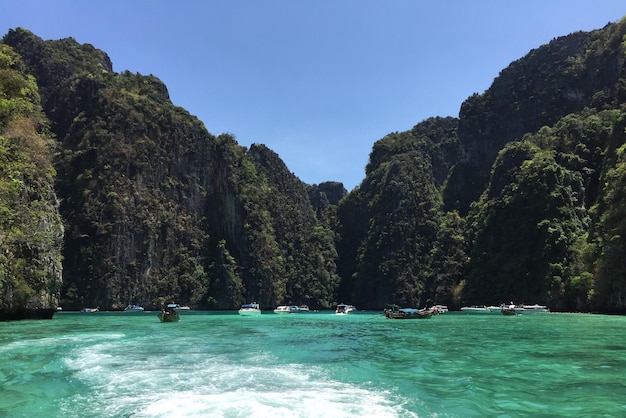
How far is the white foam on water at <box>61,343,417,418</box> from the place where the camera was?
32.7 ft

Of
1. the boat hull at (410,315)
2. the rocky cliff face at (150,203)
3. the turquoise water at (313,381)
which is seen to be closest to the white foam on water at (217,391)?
the turquoise water at (313,381)

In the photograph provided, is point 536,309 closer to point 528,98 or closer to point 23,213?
point 23,213

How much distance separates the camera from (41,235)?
3488 centimetres

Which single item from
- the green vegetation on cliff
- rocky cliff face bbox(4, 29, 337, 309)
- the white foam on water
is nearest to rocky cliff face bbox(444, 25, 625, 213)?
the green vegetation on cliff

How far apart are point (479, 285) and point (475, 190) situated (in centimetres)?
4130

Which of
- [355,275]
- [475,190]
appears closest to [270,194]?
[355,275]

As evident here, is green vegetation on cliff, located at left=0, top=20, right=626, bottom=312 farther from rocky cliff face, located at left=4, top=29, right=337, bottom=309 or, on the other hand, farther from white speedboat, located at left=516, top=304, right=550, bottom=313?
white speedboat, located at left=516, top=304, right=550, bottom=313

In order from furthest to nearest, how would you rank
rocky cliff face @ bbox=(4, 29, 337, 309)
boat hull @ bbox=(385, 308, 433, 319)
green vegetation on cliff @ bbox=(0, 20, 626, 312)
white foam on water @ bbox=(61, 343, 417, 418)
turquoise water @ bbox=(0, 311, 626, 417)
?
rocky cliff face @ bbox=(4, 29, 337, 309) < green vegetation on cliff @ bbox=(0, 20, 626, 312) < boat hull @ bbox=(385, 308, 433, 319) < turquoise water @ bbox=(0, 311, 626, 417) < white foam on water @ bbox=(61, 343, 417, 418)

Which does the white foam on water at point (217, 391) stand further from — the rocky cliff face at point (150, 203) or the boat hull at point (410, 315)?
the rocky cliff face at point (150, 203)

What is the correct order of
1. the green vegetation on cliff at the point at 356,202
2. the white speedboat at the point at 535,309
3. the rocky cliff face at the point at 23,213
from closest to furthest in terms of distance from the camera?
the rocky cliff face at the point at 23,213, the white speedboat at the point at 535,309, the green vegetation on cliff at the point at 356,202

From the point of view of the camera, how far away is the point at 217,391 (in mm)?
11734

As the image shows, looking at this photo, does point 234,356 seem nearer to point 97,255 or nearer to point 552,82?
point 97,255

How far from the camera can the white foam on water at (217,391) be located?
9.97 meters

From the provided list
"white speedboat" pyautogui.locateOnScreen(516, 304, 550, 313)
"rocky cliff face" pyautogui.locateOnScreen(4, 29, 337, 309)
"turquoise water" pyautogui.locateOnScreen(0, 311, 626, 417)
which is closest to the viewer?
"turquoise water" pyautogui.locateOnScreen(0, 311, 626, 417)
